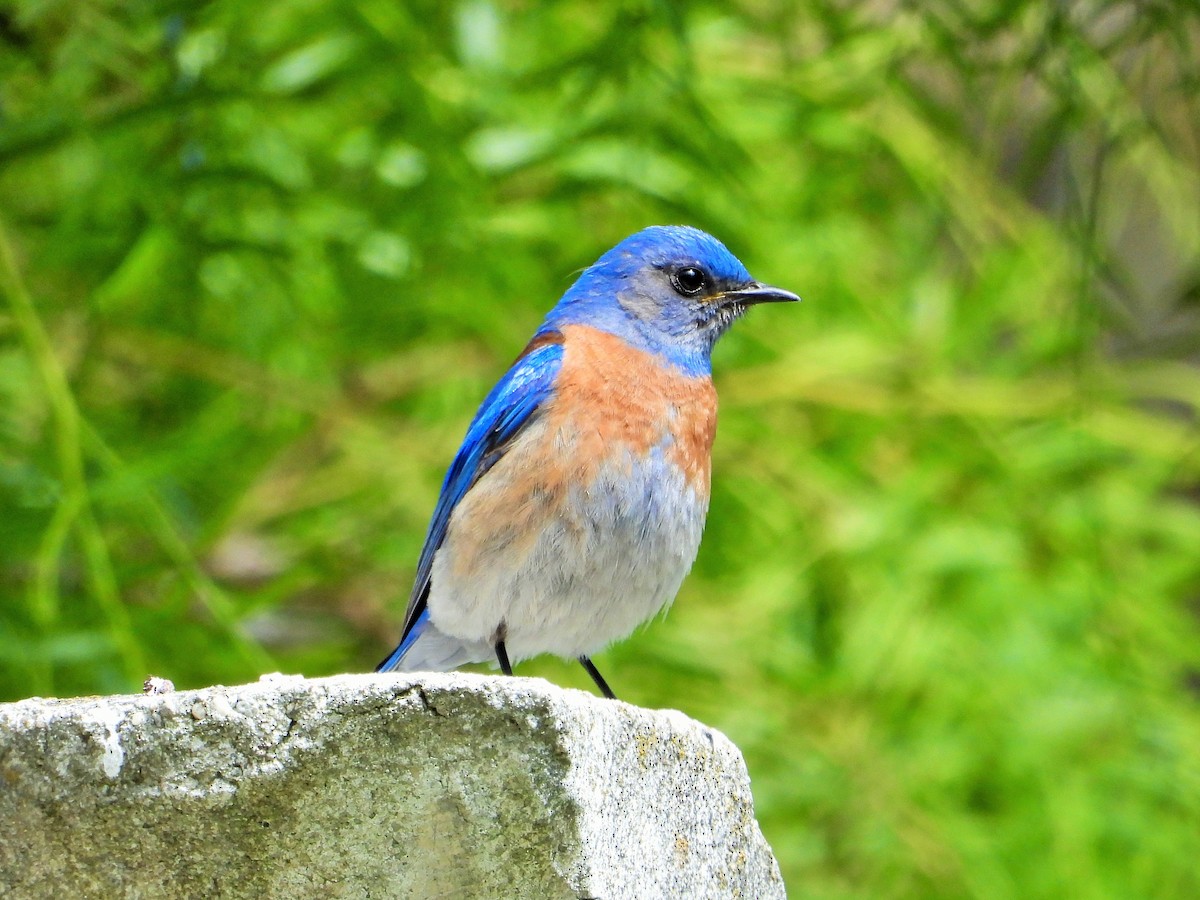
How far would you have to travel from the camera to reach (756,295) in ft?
11.6

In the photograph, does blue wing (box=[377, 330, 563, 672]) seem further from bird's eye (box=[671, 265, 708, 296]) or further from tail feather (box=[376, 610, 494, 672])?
bird's eye (box=[671, 265, 708, 296])

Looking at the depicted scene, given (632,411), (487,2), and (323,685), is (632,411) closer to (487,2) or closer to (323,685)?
(487,2)

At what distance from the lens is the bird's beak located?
11.5ft

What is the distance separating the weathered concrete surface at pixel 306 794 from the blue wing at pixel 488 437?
5.13 feet

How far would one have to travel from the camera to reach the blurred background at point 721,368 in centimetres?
326

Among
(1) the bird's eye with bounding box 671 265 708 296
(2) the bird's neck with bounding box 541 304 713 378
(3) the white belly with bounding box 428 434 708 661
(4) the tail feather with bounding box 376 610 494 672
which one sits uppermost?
(1) the bird's eye with bounding box 671 265 708 296

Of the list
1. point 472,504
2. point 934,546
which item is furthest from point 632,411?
point 934,546

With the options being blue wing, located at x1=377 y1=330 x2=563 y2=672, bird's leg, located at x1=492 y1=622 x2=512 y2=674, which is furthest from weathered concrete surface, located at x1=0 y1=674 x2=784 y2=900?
blue wing, located at x1=377 y1=330 x2=563 y2=672

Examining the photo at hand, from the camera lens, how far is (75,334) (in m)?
3.80

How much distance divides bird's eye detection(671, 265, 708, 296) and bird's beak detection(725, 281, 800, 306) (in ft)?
0.22

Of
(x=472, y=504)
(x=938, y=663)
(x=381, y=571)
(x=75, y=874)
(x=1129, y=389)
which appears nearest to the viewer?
(x=75, y=874)

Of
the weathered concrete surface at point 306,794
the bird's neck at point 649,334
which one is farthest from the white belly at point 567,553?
the weathered concrete surface at point 306,794

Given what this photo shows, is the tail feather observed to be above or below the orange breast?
below

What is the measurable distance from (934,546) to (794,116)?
1374 millimetres
